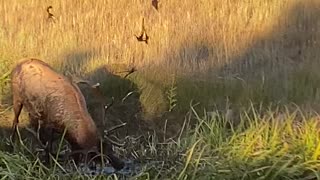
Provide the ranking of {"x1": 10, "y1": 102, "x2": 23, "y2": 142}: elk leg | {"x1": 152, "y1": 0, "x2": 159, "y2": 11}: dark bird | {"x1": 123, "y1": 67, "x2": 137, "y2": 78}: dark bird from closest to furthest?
{"x1": 10, "y1": 102, "x2": 23, "y2": 142}: elk leg
{"x1": 123, "y1": 67, "x2": 137, "y2": 78}: dark bird
{"x1": 152, "y1": 0, "x2": 159, "y2": 11}: dark bird

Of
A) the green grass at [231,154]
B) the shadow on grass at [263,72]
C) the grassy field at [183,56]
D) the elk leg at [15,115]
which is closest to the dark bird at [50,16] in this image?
the grassy field at [183,56]

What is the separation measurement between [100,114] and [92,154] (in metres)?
1.48

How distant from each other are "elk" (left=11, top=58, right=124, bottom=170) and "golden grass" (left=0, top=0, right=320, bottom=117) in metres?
1.33

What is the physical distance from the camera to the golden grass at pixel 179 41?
7.59 meters

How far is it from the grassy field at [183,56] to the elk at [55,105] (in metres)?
0.86

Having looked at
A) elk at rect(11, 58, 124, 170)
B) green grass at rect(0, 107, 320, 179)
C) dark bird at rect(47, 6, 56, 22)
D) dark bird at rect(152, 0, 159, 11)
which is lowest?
green grass at rect(0, 107, 320, 179)

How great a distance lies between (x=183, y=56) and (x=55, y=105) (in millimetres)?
1944

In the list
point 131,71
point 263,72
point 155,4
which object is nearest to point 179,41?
point 155,4

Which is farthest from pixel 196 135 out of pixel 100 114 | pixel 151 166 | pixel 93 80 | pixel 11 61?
pixel 11 61

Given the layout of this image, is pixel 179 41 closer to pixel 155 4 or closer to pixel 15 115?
pixel 155 4

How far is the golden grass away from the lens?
759 centimetres

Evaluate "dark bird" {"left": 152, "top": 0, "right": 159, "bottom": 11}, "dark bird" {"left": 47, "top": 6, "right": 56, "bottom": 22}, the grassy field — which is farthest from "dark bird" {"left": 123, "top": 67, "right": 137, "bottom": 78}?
"dark bird" {"left": 47, "top": 6, "right": 56, "bottom": 22}

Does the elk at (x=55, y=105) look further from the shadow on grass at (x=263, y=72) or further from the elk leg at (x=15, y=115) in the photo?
the shadow on grass at (x=263, y=72)

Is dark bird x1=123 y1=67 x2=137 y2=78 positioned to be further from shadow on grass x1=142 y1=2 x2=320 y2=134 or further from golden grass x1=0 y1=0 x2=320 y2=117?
shadow on grass x1=142 y1=2 x2=320 y2=134
